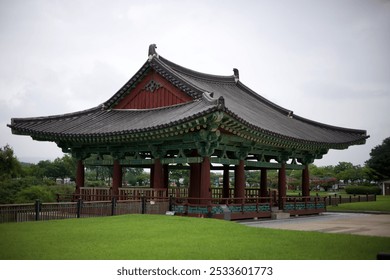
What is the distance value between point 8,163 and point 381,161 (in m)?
56.2

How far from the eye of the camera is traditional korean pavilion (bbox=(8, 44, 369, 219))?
64.9 feet

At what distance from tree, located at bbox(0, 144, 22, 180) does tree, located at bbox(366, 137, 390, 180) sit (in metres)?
55.1

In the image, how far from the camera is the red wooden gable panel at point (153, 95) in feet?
79.0

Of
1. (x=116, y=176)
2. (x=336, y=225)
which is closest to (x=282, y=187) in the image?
(x=336, y=225)

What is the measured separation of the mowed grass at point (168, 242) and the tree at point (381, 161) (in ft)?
202

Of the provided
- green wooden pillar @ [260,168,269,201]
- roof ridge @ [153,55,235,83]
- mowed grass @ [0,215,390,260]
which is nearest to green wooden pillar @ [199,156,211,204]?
mowed grass @ [0,215,390,260]

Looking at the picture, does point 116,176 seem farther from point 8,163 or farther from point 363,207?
point 8,163

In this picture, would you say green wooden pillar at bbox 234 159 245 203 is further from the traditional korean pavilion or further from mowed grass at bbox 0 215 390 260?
mowed grass at bbox 0 215 390 260

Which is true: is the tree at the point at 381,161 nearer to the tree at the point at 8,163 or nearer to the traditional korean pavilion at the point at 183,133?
the traditional korean pavilion at the point at 183,133

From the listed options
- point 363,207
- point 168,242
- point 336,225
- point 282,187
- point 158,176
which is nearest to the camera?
point 168,242

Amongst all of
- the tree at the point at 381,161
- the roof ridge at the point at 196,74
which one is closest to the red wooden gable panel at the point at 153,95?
the roof ridge at the point at 196,74

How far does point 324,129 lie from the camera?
110ft

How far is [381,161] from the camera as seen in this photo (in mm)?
70062
